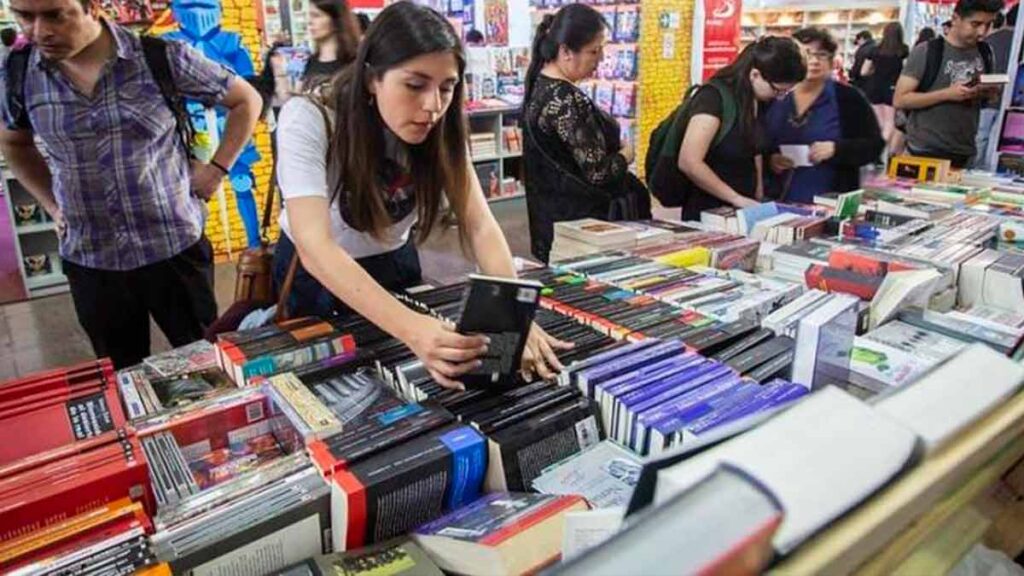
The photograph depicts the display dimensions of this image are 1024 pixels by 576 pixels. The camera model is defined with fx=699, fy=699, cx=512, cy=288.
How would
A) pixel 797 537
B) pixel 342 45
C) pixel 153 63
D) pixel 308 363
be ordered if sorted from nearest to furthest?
pixel 797 537, pixel 308 363, pixel 153 63, pixel 342 45

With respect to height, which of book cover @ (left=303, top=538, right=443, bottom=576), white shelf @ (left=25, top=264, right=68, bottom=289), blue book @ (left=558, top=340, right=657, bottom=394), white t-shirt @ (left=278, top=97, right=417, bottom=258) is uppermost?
white t-shirt @ (left=278, top=97, right=417, bottom=258)

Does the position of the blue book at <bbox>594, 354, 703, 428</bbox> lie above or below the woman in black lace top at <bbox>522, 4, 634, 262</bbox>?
below

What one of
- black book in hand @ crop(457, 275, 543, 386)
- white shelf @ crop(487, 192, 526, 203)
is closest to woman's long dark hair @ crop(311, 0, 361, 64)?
black book in hand @ crop(457, 275, 543, 386)

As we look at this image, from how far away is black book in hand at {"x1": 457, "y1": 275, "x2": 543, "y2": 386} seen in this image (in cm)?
113

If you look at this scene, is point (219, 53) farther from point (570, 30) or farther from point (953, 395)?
point (953, 395)

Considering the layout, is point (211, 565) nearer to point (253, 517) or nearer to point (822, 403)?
point (253, 517)

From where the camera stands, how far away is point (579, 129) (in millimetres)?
2418

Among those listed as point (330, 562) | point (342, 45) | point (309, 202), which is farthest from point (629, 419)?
point (342, 45)

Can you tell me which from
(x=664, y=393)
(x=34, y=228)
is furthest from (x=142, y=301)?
(x=34, y=228)

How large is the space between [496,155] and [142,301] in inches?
192

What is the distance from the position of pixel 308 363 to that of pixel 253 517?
1.50 feet

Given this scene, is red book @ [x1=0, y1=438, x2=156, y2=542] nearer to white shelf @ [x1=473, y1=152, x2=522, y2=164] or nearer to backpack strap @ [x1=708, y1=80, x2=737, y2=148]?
backpack strap @ [x1=708, y1=80, x2=737, y2=148]

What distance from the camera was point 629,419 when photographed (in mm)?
1123

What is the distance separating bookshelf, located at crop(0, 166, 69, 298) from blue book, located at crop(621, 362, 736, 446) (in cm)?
451
